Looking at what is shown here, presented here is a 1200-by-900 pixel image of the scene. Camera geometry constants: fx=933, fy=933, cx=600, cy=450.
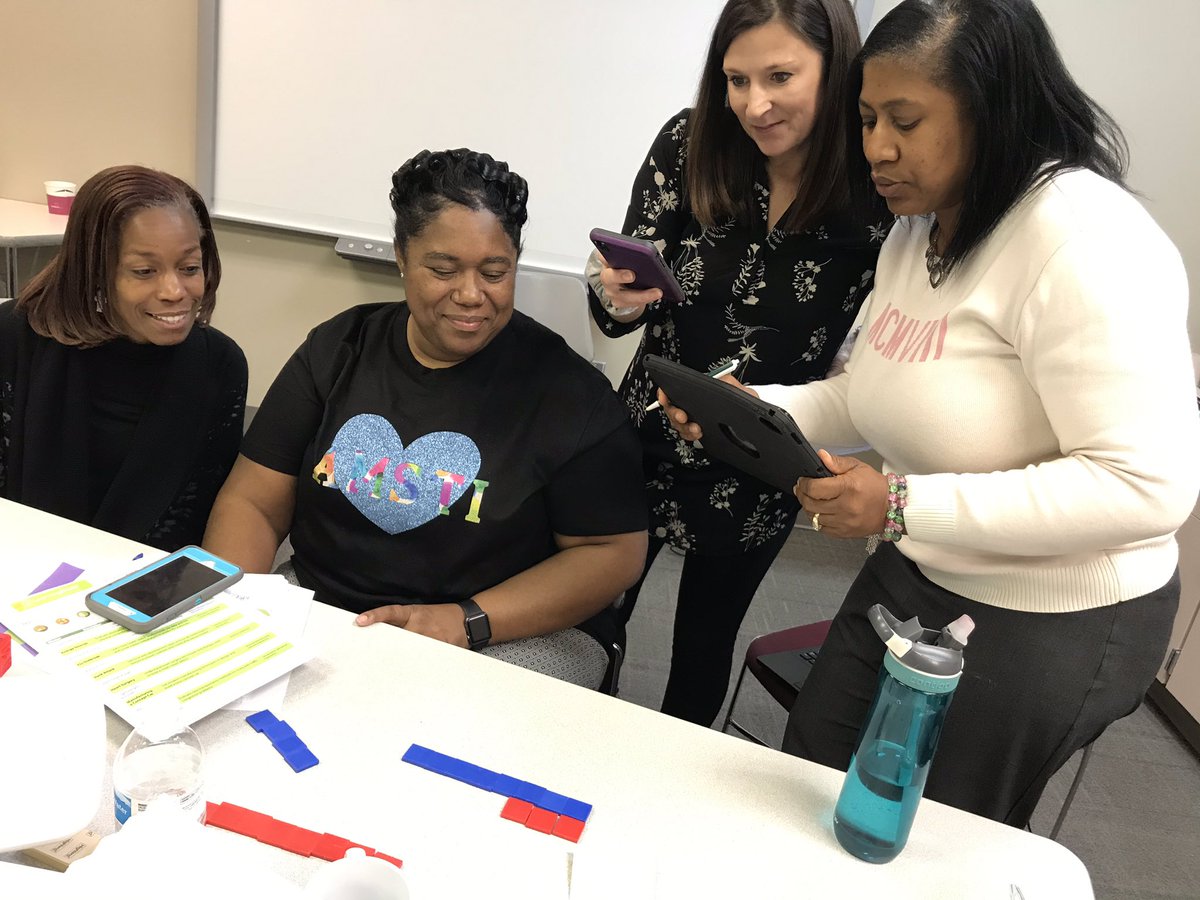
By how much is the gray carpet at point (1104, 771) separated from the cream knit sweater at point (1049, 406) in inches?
53.0

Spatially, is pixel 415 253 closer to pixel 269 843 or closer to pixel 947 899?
pixel 269 843

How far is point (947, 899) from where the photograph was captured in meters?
0.90

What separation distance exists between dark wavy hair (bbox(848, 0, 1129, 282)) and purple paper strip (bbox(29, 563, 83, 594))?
3.97 feet

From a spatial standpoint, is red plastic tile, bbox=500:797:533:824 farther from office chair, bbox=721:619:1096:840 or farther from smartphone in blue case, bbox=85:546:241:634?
office chair, bbox=721:619:1096:840

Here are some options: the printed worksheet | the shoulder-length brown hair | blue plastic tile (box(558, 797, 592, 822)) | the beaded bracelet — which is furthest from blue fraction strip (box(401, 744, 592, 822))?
the shoulder-length brown hair

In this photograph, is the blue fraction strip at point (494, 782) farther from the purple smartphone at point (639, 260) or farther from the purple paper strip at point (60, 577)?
the purple smartphone at point (639, 260)

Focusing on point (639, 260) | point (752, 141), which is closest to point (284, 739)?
point (639, 260)

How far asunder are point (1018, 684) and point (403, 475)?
924 mm

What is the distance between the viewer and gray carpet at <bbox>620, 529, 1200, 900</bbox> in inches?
83.2

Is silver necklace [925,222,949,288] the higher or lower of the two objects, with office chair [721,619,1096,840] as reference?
higher

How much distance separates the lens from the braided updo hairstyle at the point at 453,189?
1.48 metres

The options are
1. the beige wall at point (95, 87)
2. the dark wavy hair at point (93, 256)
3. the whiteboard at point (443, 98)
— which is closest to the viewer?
the dark wavy hair at point (93, 256)

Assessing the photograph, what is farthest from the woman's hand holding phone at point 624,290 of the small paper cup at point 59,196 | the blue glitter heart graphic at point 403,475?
the small paper cup at point 59,196

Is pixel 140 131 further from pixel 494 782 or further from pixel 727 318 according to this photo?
pixel 494 782
